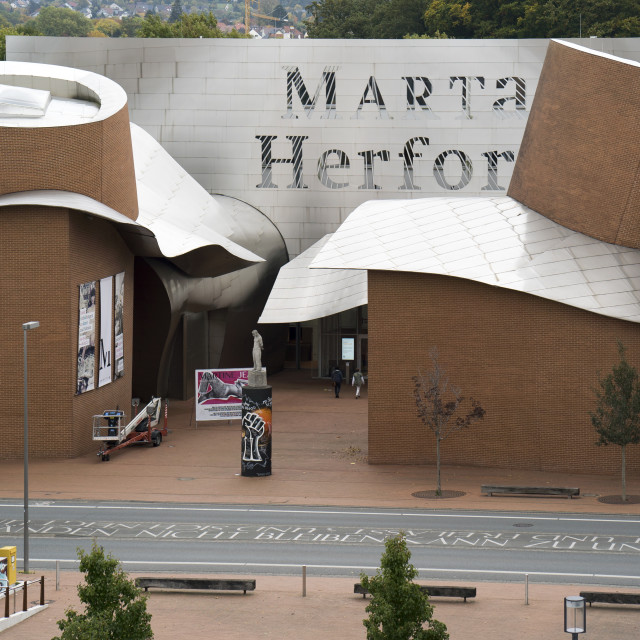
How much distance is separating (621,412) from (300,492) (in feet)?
29.3

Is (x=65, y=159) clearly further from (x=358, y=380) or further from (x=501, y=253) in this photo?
(x=358, y=380)

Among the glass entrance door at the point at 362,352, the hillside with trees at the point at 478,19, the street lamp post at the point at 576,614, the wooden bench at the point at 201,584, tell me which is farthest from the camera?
the hillside with trees at the point at 478,19

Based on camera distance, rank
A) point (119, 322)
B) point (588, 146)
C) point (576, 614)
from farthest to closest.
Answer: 1. point (119, 322)
2. point (588, 146)
3. point (576, 614)

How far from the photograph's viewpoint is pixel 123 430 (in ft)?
137

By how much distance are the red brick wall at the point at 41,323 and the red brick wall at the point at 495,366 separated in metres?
9.19

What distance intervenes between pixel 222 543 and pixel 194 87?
119 ft

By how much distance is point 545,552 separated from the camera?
1143 inches

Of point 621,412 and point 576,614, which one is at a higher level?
point 621,412

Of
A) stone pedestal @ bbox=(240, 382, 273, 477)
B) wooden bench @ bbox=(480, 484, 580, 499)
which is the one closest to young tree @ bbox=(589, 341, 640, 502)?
wooden bench @ bbox=(480, 484, 580, 499)

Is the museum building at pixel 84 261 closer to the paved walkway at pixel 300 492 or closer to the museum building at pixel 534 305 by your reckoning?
the paved walkway at pixel 300 492

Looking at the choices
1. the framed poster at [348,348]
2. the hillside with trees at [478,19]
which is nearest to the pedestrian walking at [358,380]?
the framed poster at [348,348]

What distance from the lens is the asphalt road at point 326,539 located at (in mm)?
27656

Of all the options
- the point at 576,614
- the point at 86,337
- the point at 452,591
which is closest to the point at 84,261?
the point at 86,337

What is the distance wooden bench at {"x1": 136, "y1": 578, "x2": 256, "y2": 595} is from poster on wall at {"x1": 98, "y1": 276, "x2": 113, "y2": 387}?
18.4 m
